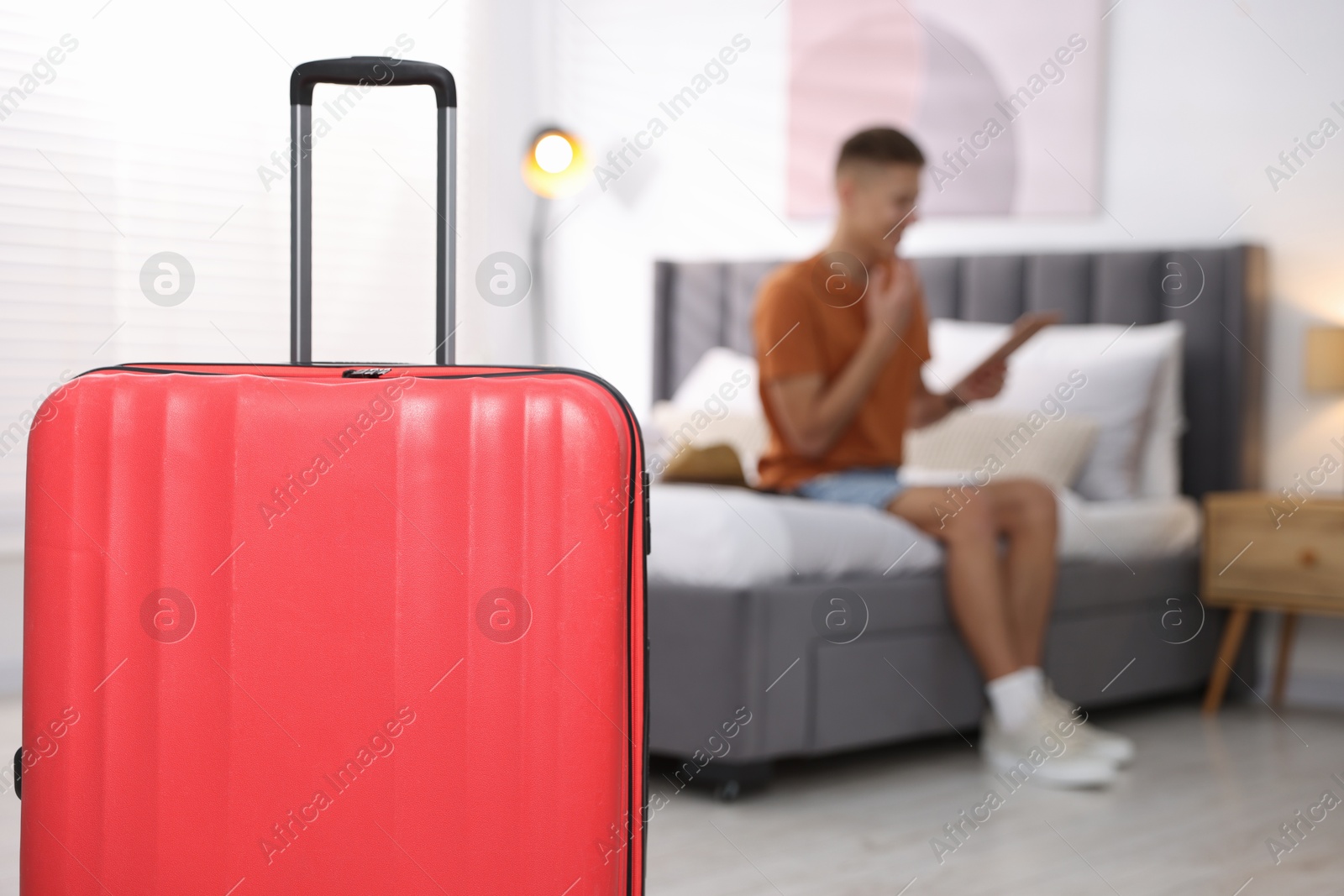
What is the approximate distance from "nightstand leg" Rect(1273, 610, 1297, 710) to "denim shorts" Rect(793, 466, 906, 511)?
48.9 inches

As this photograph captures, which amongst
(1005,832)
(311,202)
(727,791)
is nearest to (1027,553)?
(1005,832)

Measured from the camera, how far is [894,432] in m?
2.58

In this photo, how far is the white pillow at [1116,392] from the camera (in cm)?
318

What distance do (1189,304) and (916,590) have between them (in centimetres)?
131

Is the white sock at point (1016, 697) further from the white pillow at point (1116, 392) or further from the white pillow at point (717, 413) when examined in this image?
the white pillow at point (1116, 392)

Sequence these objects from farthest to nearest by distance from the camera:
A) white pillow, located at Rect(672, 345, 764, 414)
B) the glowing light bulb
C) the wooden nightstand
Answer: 1. the glowing light bulb
2. white pillow, located at Rect(672, 345, 764, 414)
3. the wooden nightstand

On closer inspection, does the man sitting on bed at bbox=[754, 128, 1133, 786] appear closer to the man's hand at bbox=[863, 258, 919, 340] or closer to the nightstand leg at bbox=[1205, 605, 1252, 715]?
the man's hand at bbox=[863, 258, 919, 340]

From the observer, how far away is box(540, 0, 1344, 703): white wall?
323 cm

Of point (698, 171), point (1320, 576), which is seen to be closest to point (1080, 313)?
point (1320, 576)

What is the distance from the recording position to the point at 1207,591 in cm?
309

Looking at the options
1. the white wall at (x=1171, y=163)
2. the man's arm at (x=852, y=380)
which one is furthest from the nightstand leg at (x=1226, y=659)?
the man's arm at (x=852, y=380)

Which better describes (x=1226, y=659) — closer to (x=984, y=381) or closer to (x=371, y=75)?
(x=984, y=381)

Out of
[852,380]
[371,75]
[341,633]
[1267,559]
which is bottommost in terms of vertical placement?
[1267,559]

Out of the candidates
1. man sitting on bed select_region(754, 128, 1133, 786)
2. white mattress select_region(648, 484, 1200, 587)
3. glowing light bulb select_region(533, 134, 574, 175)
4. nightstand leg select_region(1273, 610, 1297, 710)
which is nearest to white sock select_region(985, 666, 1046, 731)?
man sitting on bed select_region(754, 128, 1133, 786)
